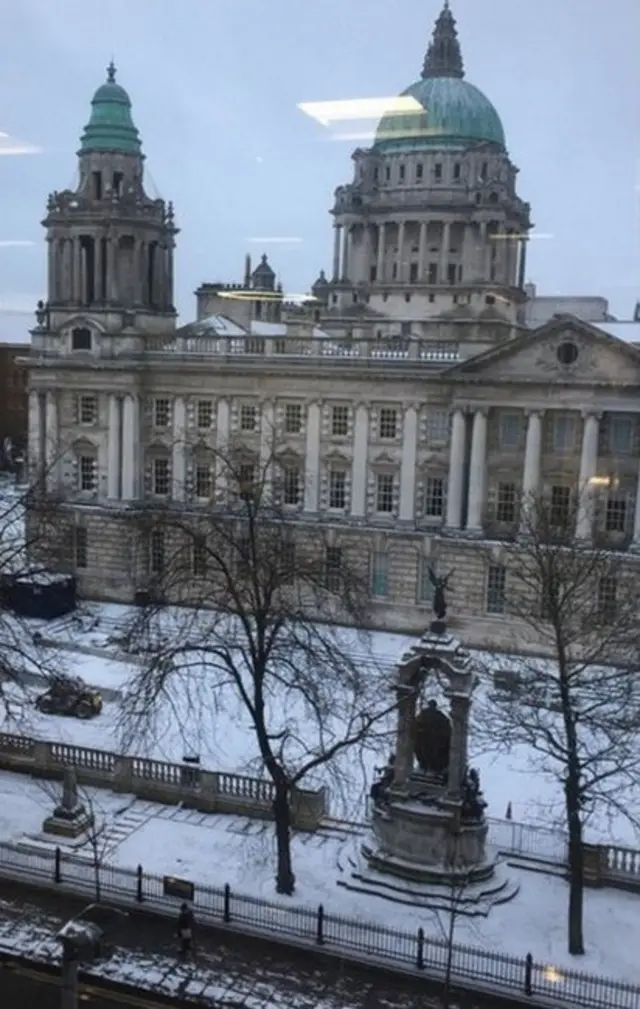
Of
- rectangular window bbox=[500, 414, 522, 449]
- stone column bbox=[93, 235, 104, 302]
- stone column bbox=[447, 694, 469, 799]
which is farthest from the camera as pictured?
stone column bbox=[93, 235, 104, 302]

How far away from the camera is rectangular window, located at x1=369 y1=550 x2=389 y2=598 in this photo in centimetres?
3725

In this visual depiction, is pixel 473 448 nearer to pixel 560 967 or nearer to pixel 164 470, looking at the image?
pixel 164 470

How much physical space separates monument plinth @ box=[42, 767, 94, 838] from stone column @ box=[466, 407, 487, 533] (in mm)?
19622

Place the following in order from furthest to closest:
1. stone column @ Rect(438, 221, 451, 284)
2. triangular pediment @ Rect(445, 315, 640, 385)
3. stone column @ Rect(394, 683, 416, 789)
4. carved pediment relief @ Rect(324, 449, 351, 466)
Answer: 1. stone column @ Rect(438, 221, 451, 284)
2. carved pediment relief @ Rect(324, 449, 351, 466)
3. triangular pediment @ Rect(445, 315, 640, 385)
4. stone column @ Rect(394, 683, 416, 789)

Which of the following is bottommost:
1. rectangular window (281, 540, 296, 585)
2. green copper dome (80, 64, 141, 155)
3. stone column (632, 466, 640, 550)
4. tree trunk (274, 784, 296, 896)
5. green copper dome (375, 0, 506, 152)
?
tree trunk (274, 784, 296, 896)

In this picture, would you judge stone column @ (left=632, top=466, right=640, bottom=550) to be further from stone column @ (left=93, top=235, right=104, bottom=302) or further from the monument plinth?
stone column @ (left=93, top=235, right=104, bottom=302)

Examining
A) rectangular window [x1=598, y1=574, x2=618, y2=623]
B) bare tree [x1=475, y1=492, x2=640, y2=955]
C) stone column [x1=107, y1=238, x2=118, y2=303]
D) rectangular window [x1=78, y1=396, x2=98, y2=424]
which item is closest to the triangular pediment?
bare tree [x1=475, y1=492, x2=640, y2=955]

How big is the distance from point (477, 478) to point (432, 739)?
61.2 ft

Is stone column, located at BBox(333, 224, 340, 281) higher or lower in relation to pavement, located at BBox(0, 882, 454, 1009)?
higher

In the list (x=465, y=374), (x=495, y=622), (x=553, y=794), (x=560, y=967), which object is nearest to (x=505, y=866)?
(x=560, y=967)

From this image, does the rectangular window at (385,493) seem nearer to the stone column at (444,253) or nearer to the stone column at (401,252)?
the stone column at (444,253)

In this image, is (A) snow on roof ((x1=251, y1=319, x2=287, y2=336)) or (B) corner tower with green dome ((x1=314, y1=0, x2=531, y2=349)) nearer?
(A) snow on roof ((x1=251, y1=319, x2=287, y2=336))

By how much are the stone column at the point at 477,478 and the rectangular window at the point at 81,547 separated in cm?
1471

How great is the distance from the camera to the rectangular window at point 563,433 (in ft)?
113
